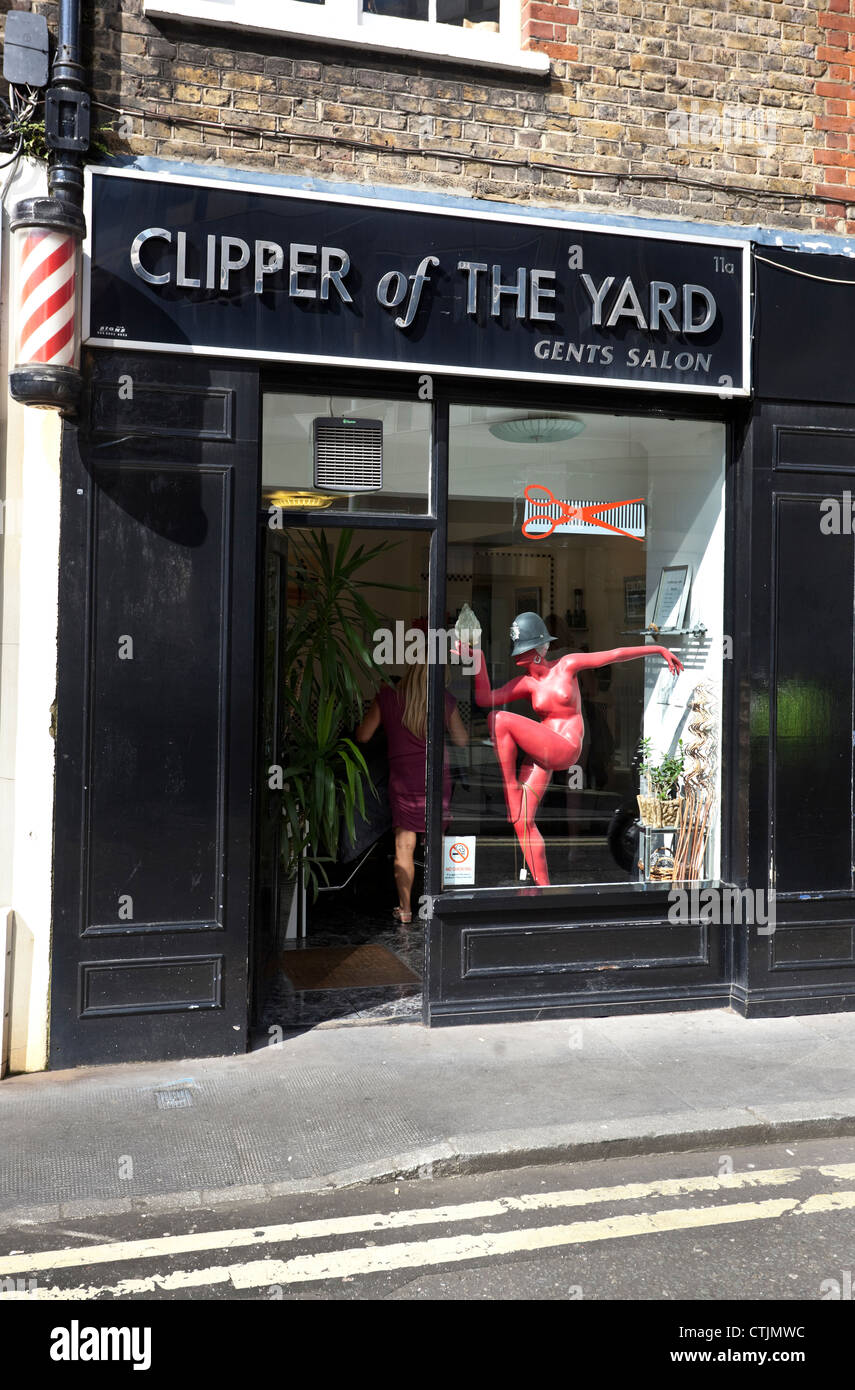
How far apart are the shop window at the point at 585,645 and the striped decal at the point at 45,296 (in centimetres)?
215

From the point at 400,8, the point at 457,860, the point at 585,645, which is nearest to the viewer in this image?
the point at 400,8

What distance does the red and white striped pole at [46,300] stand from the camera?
514 cm

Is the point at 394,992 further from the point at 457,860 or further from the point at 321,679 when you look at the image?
the point at 321,679

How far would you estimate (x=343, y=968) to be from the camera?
24.4 feet

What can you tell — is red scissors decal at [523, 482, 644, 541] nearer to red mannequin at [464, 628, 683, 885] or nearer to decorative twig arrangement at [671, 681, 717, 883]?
red mannequin at [464, 628, 683, 885]

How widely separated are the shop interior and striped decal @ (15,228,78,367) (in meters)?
1.20

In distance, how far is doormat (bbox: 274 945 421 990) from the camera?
7094mm

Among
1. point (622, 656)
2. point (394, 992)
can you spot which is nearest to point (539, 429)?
point (622, 656)

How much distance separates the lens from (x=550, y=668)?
677cm

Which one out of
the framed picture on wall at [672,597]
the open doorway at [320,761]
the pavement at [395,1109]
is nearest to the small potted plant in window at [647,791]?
the framed picture on wall at [672,597]

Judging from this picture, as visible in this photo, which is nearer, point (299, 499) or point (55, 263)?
point (55, 263)

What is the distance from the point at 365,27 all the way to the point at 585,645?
142 inches

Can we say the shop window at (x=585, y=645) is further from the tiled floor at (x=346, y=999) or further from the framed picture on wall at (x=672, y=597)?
the tiled floor at (x=346, y=999)

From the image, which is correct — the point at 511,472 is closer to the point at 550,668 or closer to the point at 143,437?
the point at 550,668
